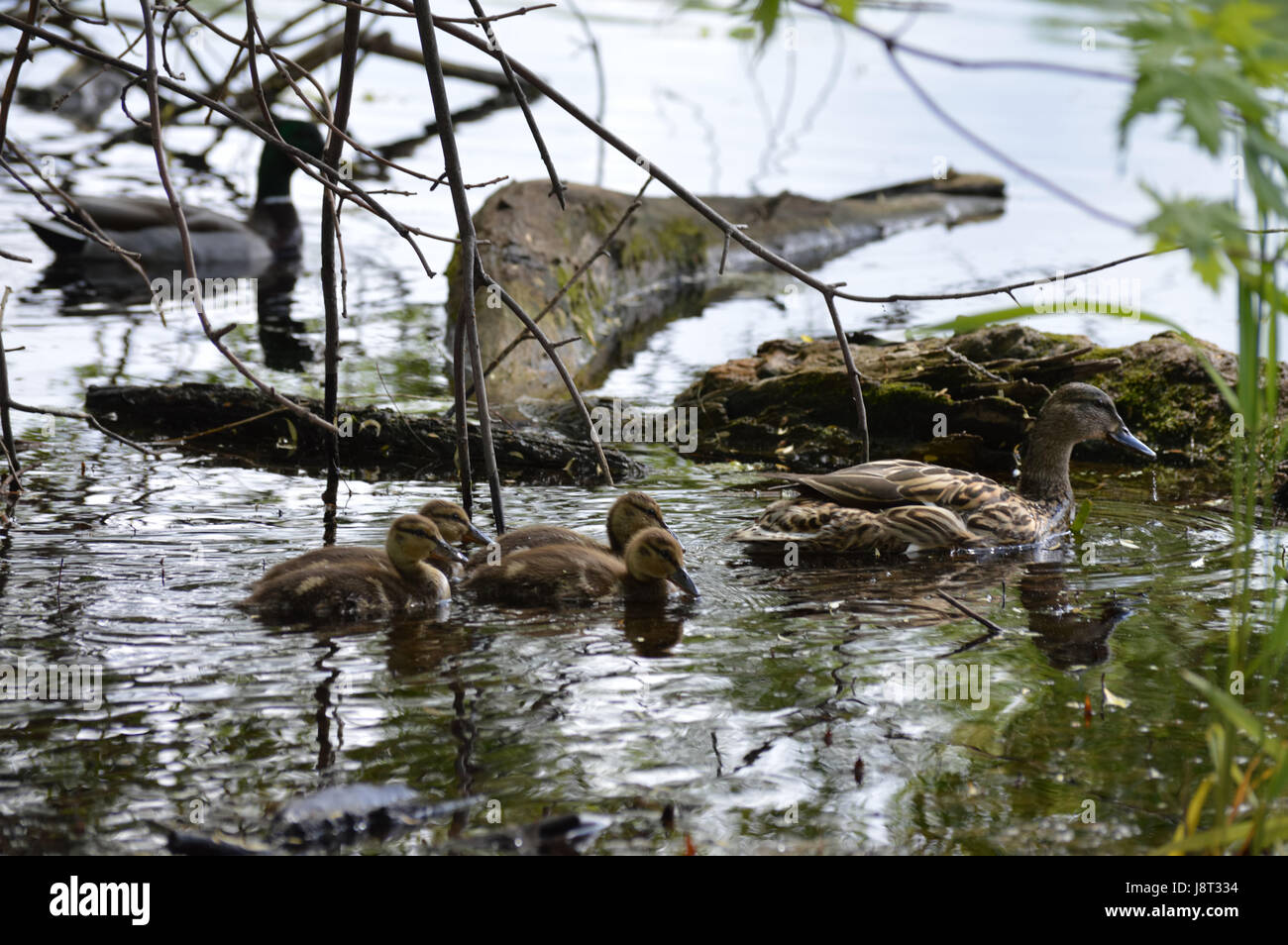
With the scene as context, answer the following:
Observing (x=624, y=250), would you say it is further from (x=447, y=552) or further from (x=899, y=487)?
(x=447, y=552)

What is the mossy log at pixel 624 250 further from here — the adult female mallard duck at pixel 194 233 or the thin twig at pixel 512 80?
the thin twig at pixel 512 80

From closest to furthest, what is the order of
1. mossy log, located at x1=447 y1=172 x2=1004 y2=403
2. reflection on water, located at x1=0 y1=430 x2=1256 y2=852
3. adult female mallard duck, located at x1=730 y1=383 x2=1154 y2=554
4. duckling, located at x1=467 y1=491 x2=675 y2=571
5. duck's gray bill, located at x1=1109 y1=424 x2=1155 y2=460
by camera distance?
reflection on water, located at x1=0 y1=430 x2=1256 y2=852 → duckling, located at x1=467 y1=491 x2=675 y2=571 → adult female mallard duck, located at x1=730 y1=383 x2=1154 y2=554 → duck's gray bill, located at x1=1109 y1=424 x2=1155 y2=460 → mossy log, located at x1=447 y1=172 x2=1004 y2=403

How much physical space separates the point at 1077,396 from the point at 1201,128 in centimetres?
509

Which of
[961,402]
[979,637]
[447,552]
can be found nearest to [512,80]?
[447,552]

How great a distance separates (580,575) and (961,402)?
3571mm

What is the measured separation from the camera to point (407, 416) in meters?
8.03

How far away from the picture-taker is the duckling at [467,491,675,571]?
598 centimetres

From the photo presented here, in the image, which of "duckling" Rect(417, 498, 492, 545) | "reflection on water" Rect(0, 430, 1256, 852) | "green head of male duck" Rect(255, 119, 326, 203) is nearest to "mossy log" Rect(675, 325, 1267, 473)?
"reflection on water" Rect(0, 430, 1256, 852)

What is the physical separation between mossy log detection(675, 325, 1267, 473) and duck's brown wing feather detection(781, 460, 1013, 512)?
148 cm

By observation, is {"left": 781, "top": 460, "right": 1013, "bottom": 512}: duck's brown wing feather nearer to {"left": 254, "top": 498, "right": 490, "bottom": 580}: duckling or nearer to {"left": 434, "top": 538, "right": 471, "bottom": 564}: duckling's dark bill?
{"left": 254, "top": 498, "right": 490, "bottom": 580}: duckling

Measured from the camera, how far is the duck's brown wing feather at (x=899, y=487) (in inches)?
265

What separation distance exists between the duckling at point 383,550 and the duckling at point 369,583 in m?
0.02

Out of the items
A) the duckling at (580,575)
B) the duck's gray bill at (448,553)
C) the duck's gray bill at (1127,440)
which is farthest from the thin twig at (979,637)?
the duck's gray bill at (1127,440)
